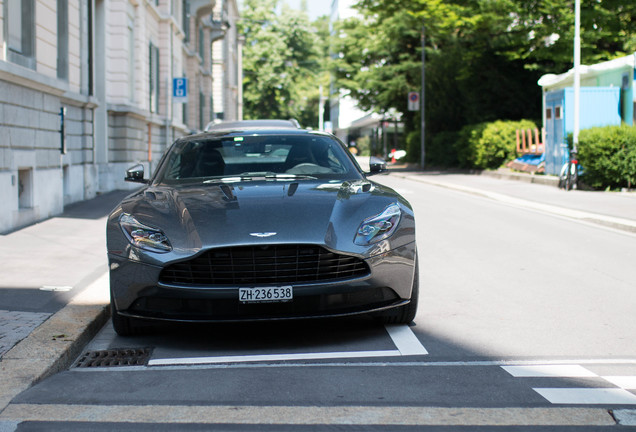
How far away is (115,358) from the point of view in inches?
210

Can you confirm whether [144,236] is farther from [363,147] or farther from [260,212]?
[363,147]

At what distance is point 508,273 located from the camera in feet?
28.6

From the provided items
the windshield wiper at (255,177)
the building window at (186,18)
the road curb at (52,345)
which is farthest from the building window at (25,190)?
the building window at (186,18)

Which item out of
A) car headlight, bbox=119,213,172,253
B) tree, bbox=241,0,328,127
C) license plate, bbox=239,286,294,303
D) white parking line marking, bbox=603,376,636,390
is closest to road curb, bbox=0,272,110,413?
car headlight, bbox=119,213,172,253

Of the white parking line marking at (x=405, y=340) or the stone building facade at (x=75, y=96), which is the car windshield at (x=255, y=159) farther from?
the stone building facade at (x=75, y=96)

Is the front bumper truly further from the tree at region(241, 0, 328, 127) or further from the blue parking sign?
the tree at region(241, 0, 328, 127)

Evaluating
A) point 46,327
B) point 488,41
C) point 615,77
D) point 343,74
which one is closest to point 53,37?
point 46,327

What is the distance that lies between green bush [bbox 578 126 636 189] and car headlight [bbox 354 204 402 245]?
16.0m

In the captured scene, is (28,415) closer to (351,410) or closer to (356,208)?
(351,410)

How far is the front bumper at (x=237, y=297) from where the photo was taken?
5.19 meters

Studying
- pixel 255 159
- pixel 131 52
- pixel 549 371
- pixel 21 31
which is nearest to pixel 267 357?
pixel 549 371

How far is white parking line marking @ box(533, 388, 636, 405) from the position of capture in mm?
4156

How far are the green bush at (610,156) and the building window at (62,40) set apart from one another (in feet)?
40.5

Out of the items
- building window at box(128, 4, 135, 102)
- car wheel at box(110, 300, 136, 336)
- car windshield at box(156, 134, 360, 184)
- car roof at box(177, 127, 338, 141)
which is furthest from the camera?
building window at box(128, 4, 135, 102)
